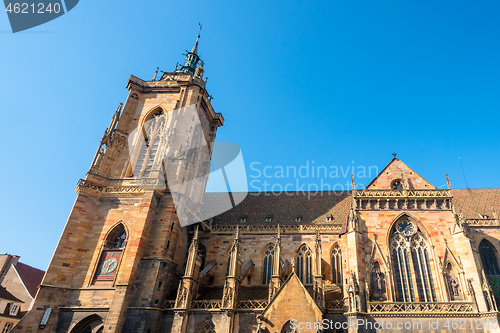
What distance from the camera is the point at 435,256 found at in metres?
20.8

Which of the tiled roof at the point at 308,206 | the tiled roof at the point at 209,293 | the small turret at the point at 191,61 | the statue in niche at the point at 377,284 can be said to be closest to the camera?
the statue in niche at the point at 377,284

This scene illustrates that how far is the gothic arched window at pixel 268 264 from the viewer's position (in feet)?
85.1

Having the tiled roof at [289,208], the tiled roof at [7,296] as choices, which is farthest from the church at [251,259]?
the tiled roof at [7,296]

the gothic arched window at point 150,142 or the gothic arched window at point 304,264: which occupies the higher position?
the gothic arched window at point 150,142

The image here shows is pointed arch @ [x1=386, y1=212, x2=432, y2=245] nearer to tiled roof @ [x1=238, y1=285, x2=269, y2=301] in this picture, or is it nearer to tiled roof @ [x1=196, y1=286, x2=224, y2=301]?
tiled roof @ [x1=238, y1=285, x2=269, y2=301]

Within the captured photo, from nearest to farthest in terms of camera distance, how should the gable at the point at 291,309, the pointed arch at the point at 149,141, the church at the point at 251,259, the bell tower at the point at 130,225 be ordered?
1. the gable at the point at 291,309
2. the church at the point at 251,259
3. the bell tower at the point at 130,225
4. the pointed arch at the point at 149,141

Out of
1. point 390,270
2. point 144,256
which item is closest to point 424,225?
point 390,270

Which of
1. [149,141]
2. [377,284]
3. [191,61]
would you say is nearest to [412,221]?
[377,284]

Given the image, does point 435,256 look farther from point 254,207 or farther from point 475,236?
point 254,207

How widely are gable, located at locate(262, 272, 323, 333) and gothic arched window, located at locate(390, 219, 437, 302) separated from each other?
5.35 m

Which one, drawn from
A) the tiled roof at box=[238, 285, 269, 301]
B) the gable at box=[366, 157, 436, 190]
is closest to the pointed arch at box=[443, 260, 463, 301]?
the gable at box=[366, 157, 436, 190]

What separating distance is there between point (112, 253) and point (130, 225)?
2.10 meters

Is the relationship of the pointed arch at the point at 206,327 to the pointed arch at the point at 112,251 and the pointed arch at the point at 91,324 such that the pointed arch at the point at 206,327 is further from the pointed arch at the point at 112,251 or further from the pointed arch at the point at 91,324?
the pointed arch at the point at 112,251

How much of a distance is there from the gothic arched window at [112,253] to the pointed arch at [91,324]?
235 cm
